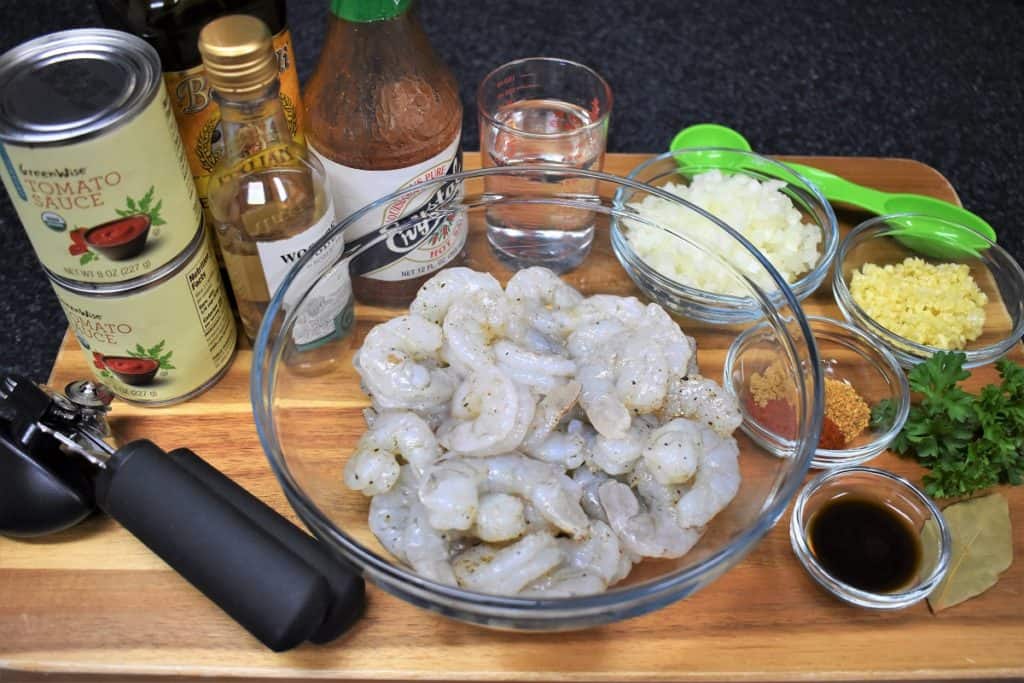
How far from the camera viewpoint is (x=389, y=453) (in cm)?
99

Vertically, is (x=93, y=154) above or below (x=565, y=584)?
above

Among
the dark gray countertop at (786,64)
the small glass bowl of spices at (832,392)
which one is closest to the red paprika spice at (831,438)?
the small glass bowl of spices at (832,392)

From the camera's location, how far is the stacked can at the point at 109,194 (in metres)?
Answer: 0.92

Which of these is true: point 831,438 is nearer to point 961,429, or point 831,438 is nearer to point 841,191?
point 961,429

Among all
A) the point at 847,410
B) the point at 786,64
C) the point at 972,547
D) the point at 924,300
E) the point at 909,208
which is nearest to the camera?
the point at 972,547

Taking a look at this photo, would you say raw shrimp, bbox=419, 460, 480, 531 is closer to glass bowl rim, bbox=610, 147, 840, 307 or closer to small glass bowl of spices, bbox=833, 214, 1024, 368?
glass bowl rim, bbox=610, 147, 840, 307

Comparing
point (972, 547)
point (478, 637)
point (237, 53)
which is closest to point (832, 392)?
point (972, 547)

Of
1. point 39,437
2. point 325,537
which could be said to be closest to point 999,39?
point 325,537

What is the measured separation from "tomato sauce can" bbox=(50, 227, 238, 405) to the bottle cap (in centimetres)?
22

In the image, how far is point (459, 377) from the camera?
3.50 ft

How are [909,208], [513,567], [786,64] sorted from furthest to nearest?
[786,64], [909,208], [513,567]

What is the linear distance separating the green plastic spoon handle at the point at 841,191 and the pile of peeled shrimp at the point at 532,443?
524 millimetres

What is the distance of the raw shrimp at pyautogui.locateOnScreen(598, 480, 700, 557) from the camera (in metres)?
0.94

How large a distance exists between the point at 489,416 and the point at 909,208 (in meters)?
0.89
